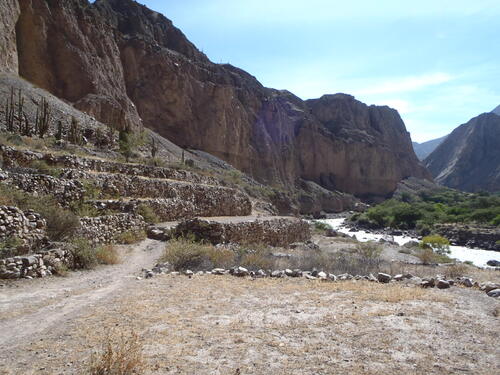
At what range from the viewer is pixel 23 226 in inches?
408

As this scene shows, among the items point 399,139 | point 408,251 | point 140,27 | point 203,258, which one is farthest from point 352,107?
point 203,258

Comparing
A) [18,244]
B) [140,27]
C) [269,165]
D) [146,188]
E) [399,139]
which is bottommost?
[18,244]

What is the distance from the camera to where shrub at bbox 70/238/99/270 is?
10797mm

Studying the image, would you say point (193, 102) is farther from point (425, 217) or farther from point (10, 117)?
point (10, 117)

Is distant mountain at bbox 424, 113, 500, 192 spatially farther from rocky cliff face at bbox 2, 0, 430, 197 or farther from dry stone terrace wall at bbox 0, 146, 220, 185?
dry stone terrace wall at bbox 0, 146, 220, 185

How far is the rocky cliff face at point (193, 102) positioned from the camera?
37500 mm

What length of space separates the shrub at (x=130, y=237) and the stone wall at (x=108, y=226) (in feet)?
0.38

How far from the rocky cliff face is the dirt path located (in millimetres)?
28986

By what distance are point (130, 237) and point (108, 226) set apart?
123 cm

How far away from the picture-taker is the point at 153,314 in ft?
23.1

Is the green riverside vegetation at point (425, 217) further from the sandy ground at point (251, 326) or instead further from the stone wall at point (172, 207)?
the sandy ground at point (251, 326)

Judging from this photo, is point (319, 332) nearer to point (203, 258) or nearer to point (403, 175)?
point (203, 258)

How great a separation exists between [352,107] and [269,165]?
54.8 m

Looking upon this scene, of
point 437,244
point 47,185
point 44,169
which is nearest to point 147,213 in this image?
point 44,169
